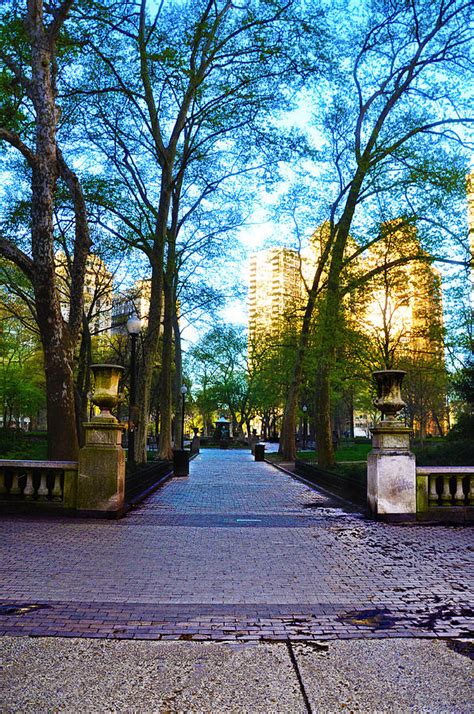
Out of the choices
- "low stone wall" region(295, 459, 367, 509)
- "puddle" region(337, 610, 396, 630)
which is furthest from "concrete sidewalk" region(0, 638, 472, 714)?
"low stone wall" region(295, 459, 367, 509)

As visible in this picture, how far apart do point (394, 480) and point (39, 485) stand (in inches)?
235

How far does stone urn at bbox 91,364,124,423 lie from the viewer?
33.3 feet

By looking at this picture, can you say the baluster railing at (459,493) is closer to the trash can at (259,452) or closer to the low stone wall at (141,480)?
the low stone wall at (141,480)

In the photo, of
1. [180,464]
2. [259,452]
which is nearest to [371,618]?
[180,464]

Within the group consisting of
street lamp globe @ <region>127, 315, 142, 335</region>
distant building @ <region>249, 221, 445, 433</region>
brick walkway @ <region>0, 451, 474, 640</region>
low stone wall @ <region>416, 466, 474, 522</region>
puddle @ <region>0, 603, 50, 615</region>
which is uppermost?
distant building @ <region>249, 221, 445, 433</region>

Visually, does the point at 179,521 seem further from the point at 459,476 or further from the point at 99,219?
the point at 99,219

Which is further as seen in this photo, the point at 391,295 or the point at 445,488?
the point at 391,295

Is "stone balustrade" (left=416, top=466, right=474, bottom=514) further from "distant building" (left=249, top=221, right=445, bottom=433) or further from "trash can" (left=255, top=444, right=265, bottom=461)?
"trash can" (left=255, top=444, right=265, bottom=461)

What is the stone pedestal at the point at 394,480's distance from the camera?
9.69m

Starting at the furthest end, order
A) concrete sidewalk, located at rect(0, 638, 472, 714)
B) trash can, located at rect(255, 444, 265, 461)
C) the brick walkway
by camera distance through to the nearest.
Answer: trash can, located at rect(255, 444, 265, 461) → the brick walkway → concrete sidewalk, located at rect(0, 638, 472, 714)

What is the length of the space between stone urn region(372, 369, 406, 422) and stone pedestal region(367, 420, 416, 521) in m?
0.48

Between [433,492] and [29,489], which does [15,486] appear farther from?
[433,492]

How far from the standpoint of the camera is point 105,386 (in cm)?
1024

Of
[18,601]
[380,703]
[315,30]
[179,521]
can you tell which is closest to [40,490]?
[179,521]
